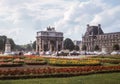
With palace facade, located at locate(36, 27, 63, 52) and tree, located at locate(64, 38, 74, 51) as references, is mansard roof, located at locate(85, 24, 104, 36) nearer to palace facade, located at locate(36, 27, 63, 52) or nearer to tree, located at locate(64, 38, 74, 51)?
tree, located at locate(64, 38, 74, 51)

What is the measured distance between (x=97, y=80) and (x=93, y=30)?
12838cm

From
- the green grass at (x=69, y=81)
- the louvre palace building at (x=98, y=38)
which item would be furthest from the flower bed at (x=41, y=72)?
the louvre palace building at (x=98, y=38)

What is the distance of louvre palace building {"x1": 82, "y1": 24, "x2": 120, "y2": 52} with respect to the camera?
425 feet

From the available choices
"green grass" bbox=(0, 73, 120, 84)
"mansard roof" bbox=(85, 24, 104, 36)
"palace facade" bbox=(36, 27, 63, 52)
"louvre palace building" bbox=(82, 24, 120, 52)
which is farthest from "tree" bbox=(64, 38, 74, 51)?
"green grass" bbox=(0, 73, 120, 84)

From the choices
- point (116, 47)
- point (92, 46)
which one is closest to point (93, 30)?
point (92, 46)

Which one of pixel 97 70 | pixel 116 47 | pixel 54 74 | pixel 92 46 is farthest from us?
pixel 92 46

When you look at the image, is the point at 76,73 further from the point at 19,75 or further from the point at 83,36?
the point at 83,36

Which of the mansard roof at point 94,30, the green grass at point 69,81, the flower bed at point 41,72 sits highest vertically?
the mansard roof at point 94,30

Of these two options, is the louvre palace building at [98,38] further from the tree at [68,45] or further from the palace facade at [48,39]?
the palace facade at [48,39]

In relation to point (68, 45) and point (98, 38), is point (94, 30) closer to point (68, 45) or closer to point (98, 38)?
point (98, 38)

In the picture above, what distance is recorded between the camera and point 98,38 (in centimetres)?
13888

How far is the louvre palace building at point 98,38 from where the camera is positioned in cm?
12962

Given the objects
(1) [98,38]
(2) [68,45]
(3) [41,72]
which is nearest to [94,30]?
(1) [98,38]

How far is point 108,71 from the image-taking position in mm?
20125
